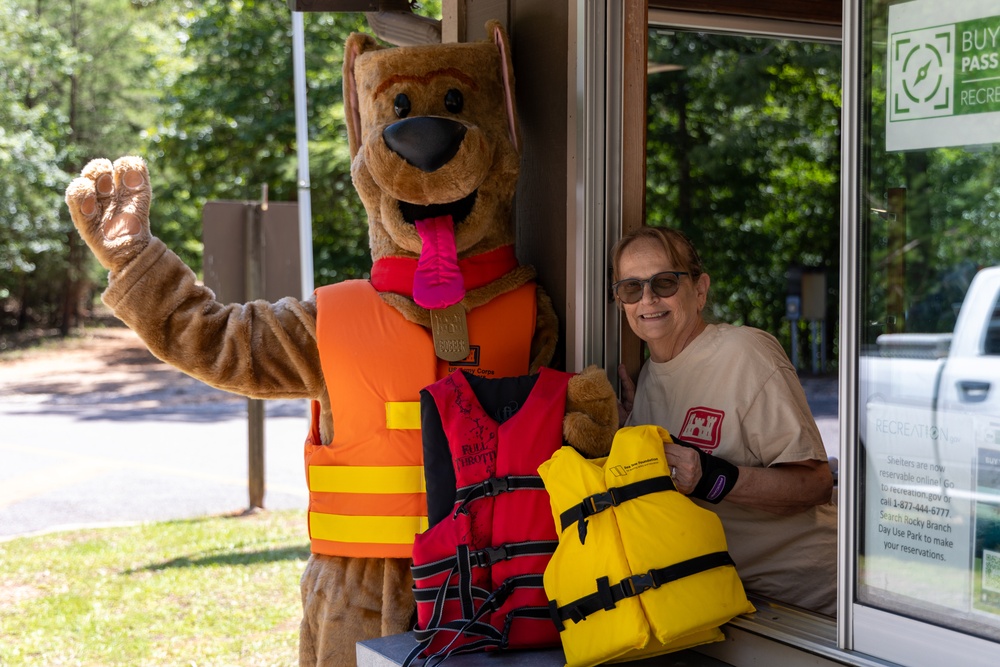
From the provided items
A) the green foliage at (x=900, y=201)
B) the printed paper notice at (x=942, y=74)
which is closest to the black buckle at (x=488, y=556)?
the green foliage at (x=900, y=201)

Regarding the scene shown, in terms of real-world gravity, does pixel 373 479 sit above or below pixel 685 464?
below

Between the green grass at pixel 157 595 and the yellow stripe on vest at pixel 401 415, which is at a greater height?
the yellow stripe on vest at pixel 401 415

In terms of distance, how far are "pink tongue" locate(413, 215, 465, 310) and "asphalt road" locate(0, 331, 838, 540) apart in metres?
6.08

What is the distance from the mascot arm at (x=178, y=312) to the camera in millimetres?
3352

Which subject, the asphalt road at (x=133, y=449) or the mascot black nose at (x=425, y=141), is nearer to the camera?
the mascot black nose at (x=425, y=141)

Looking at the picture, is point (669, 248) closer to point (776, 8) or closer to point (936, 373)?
point (936, 373)

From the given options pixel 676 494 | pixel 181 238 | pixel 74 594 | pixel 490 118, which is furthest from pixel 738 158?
pixel 181 238

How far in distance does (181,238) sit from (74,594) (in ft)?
65.7

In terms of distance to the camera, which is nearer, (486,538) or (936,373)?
(936,373)

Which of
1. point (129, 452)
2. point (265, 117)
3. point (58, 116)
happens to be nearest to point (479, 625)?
point (129, 452)

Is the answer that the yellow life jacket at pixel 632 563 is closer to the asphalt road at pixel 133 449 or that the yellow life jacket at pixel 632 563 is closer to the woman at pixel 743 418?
the woman at pixel 743 418

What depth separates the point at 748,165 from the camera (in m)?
15.3

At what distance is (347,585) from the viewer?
3.29m

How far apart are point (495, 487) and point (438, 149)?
1057mm
